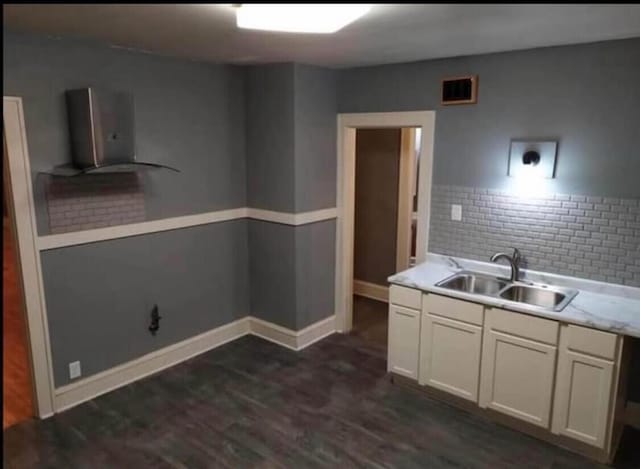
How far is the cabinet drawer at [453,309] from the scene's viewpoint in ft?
9.88

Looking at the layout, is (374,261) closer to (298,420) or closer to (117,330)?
(298,420)

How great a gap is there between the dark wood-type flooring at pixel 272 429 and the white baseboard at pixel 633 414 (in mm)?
123

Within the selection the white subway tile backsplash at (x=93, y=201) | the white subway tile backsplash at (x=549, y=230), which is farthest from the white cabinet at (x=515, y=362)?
the white subway tile backsplash at (x=93, y=201)

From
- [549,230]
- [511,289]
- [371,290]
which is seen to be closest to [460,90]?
[549,230]

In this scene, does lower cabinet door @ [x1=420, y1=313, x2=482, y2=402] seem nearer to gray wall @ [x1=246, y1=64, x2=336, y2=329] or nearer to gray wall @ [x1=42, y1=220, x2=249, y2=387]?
gray wall @ [x1=246, y1=64, x2=336, y2=329]

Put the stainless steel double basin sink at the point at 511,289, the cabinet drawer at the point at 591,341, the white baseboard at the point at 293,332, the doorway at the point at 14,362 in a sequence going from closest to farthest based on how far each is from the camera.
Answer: the cabinet drawer at the point at 591,341, the doorway at the point at 14,362, the stainless steel double basin sink at the point at 511,289, the white baseboard at the point at 293,332

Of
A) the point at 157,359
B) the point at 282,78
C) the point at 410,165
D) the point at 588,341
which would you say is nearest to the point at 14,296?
the point at 157,359

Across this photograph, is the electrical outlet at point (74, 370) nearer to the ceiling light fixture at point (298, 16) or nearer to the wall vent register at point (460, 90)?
the ceiling light fixture at point (298, 16)

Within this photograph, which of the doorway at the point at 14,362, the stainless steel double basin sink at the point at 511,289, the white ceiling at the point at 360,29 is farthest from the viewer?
the stainless steel double basin sink at the point at 511,289

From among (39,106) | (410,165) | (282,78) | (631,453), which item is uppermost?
(282,78)

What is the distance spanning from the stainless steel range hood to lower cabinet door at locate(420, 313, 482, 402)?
221 cm

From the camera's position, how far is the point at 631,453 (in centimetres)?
280

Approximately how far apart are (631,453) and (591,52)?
2.38m

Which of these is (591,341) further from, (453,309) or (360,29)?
(360,29)
